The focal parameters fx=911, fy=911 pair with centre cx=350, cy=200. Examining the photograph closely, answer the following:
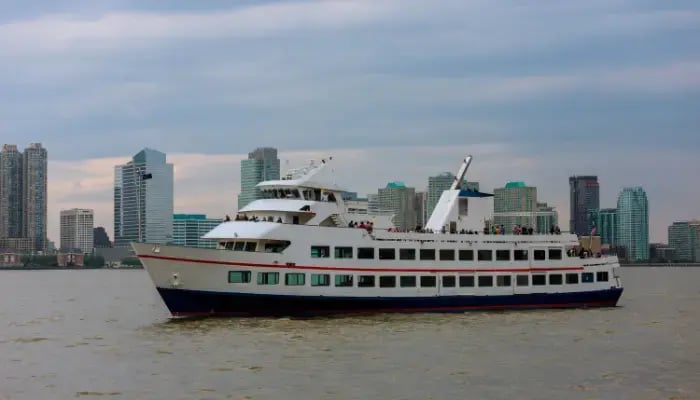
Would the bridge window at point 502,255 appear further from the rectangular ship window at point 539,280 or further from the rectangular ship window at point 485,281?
the rectangular ship window at point 539,280

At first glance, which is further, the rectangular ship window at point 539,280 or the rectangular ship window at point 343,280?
the rectangular ship window at point 539,280

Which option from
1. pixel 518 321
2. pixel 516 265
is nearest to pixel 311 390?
pixel 518 321

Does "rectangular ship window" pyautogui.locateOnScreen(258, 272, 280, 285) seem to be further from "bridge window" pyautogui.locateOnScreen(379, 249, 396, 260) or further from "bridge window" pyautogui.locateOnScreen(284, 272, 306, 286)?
"bridge window" pyautogui.locateOnScreen(379, 249, 396, 260)

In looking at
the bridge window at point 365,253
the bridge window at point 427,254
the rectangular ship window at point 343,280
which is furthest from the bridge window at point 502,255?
the rectangular ship window at point 343,280

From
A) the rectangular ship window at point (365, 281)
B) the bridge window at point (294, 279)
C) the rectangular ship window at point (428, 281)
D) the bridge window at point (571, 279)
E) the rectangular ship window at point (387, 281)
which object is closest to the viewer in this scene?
the bridge window at point (294, 279)

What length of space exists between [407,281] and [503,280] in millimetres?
6236

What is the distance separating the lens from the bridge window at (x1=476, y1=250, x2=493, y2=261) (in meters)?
47.6

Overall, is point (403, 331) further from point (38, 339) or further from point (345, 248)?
point (38, 339)

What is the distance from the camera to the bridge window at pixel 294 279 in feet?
137

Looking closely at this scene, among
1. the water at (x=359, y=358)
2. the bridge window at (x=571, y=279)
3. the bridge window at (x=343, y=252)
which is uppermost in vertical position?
the bridge window at (x=343, y=252)

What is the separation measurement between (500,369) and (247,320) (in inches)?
585

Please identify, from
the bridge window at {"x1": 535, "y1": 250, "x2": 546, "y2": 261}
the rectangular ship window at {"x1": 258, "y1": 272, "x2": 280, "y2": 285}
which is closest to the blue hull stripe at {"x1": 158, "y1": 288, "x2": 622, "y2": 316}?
the rectangular ship window at {"x1": 258, "y1": 272, "x2": 280, "y2": 285}

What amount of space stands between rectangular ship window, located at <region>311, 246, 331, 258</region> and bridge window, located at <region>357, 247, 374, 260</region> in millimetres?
1658

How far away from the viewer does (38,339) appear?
38.9 m
